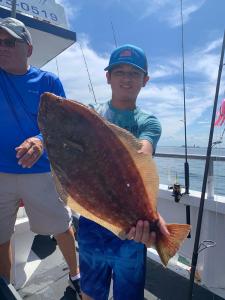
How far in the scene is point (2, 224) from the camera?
8.29ft

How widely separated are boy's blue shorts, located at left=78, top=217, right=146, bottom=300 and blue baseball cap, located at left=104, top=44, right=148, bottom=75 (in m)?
1.06

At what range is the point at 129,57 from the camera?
1.93 m

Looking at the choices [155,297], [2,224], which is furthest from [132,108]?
[155,297]

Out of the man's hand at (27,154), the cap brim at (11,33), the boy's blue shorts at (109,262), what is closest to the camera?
the man's hand at (27,154)

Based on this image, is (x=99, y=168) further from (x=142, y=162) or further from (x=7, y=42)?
(x=7, y=42)

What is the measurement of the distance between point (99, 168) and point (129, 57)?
899 millimetres

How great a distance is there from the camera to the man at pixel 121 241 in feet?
6.23

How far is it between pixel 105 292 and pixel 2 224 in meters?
1.07

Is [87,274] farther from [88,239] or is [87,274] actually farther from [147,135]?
[147,135]

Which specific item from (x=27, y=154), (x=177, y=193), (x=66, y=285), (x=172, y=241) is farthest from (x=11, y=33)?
(x=66, y=285)

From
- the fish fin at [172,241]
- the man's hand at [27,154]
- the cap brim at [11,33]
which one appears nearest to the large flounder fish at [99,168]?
the fish fin at [172,241]

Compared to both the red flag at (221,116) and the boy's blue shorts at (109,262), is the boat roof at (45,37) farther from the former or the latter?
the boy's blue shorts at (109,262)

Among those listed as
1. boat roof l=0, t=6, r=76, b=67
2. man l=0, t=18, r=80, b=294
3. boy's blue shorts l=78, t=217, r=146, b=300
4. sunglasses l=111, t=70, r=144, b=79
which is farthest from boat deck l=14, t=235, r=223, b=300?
boat roof l=0, t=6, r=76, b=67

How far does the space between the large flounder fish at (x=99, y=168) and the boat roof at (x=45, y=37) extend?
3443 millimetres
